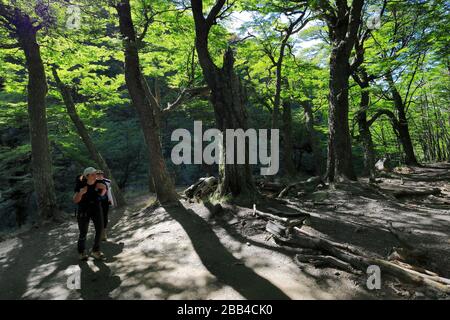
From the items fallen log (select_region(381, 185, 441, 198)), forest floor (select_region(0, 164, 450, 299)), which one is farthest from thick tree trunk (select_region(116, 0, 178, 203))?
fallen log (select_region(381, 185, 441, 198))

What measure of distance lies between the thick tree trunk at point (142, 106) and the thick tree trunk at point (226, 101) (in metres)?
2.85

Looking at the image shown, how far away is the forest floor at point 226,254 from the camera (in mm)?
3980

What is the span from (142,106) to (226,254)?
6373 mm

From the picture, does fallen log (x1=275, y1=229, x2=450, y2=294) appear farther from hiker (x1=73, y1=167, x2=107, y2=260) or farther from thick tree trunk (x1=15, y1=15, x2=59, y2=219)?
thick tree trunk (x1=15, y1=15, x2=59, y2=219)

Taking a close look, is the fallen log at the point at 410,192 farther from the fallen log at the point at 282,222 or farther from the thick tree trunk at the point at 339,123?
the fallen log at the point at 282,222

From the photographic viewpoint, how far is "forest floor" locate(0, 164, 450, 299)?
3980 mm

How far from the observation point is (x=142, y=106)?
A: 10156 millimetres

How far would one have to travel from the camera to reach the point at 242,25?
44.4ft

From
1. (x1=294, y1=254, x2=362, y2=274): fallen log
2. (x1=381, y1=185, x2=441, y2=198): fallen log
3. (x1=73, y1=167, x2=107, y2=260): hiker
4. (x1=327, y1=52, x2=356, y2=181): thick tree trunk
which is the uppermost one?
(x1=327, y1=52, x2=356, y2=181): thick tree trunk

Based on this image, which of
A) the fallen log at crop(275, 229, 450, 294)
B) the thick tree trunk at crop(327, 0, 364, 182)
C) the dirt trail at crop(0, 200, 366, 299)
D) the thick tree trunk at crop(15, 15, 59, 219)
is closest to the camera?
the fallen log at crop(275, 229, 450, 294)

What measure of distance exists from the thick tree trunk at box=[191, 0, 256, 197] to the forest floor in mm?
671

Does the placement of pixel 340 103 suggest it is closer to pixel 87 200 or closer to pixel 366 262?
pixel 366 262

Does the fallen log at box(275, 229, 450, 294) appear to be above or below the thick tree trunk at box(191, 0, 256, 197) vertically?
below

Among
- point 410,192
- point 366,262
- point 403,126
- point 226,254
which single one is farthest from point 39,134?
point 403,126
